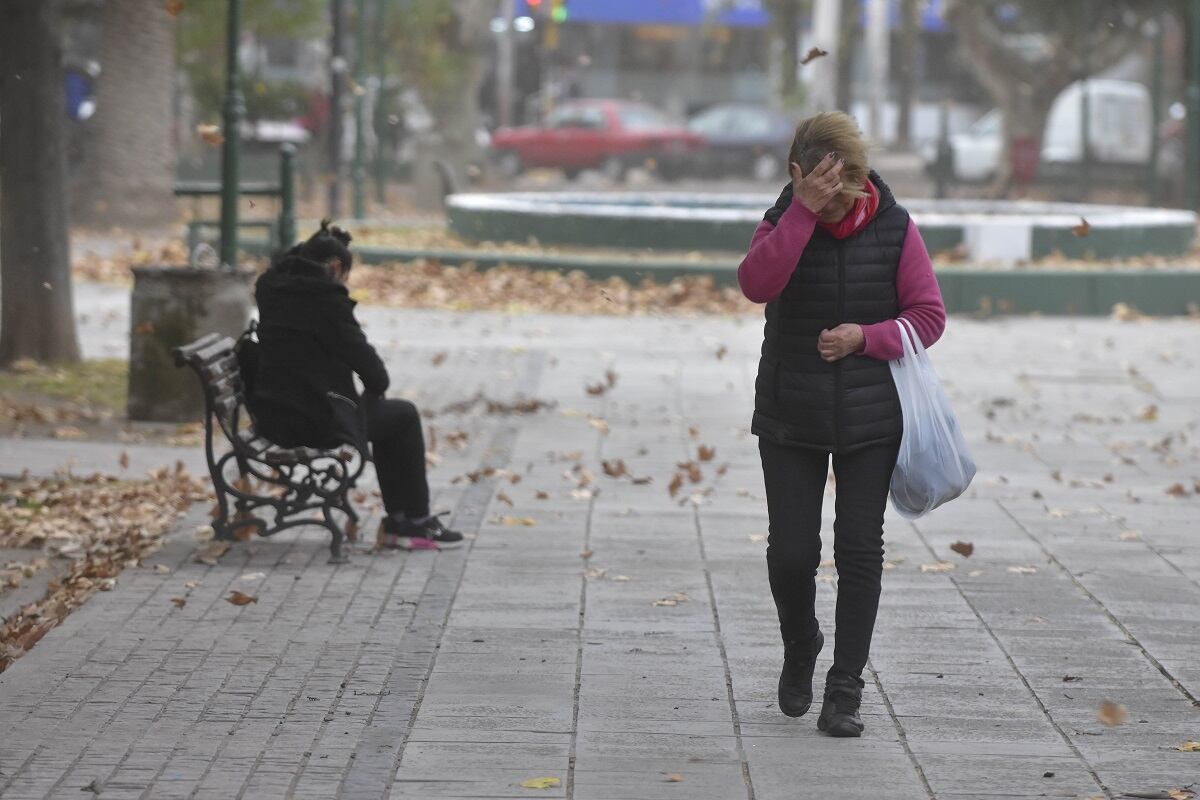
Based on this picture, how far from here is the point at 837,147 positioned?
507 cm

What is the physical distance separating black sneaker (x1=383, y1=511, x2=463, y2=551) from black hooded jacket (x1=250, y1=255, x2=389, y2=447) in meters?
0.40

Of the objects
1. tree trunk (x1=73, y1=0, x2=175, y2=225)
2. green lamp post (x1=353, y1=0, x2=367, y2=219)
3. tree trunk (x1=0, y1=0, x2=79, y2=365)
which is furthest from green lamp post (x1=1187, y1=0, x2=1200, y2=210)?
tree trunk (x1=0, y1=0, x2=79, y2=365)

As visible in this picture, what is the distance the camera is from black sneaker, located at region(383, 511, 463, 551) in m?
7.75

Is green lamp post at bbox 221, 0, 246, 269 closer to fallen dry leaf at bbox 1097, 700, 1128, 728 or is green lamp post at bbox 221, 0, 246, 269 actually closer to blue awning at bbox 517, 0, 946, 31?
fallen dry leaf at bbox 1097, 700, 1128, 728

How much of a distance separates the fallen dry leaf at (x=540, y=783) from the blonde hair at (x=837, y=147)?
5.29 ft

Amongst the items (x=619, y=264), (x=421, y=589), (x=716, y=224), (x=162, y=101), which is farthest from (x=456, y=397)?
(x=162, y=101)

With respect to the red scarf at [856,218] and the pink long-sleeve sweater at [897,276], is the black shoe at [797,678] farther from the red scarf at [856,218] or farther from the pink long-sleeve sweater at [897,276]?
the red scarf at [856,218]

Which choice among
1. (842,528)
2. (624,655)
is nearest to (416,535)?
(624,655)

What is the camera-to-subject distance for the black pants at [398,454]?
777 centimetres

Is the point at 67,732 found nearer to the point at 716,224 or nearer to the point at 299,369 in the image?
the point at 299,369

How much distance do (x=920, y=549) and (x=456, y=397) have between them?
4.79 meters

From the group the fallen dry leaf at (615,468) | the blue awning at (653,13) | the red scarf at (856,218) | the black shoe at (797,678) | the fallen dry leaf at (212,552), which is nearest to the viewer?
the red scarf at (856,218)

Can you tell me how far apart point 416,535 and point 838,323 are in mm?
2903

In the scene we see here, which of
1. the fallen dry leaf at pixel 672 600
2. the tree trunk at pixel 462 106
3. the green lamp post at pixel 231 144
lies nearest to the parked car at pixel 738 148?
the tree trunk at pixel 462 106
